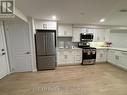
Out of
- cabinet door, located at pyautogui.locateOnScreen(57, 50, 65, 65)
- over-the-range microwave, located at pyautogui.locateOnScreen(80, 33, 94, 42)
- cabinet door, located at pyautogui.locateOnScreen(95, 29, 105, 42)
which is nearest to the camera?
cabinet door, located at pyautogui.locateOnScreen(57, 50, 65, 65)

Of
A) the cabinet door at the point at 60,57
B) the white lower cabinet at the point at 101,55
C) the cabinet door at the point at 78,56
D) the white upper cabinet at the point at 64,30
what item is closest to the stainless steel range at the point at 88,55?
the cabinet door at the point at 78,56

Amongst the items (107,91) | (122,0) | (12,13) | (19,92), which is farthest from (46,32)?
(107,91)

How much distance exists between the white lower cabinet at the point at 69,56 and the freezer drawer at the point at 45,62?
0.57 meters

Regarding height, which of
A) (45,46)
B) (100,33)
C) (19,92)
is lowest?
(19,92)

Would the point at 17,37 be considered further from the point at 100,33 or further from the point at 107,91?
the point at 100,33

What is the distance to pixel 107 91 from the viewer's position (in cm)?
243

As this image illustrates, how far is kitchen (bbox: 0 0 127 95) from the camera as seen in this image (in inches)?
97.9

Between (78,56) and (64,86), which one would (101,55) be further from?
(64,86)

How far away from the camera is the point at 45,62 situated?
13.1 ft

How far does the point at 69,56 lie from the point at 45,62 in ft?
4.43

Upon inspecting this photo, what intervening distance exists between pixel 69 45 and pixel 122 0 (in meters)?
3.45

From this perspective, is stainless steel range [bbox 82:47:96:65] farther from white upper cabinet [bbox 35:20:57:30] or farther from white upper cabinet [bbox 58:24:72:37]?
white upper cabinet [bbox 35:20:57:30]

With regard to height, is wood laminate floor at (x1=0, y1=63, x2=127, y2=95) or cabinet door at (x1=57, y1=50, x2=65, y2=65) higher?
cabinet door at (x1=57, y1=50, x2=65, y2=65)

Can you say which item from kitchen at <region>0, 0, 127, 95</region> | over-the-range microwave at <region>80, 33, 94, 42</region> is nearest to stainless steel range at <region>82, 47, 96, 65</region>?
kitchen at <region>0, 0, 127, 95</region>
